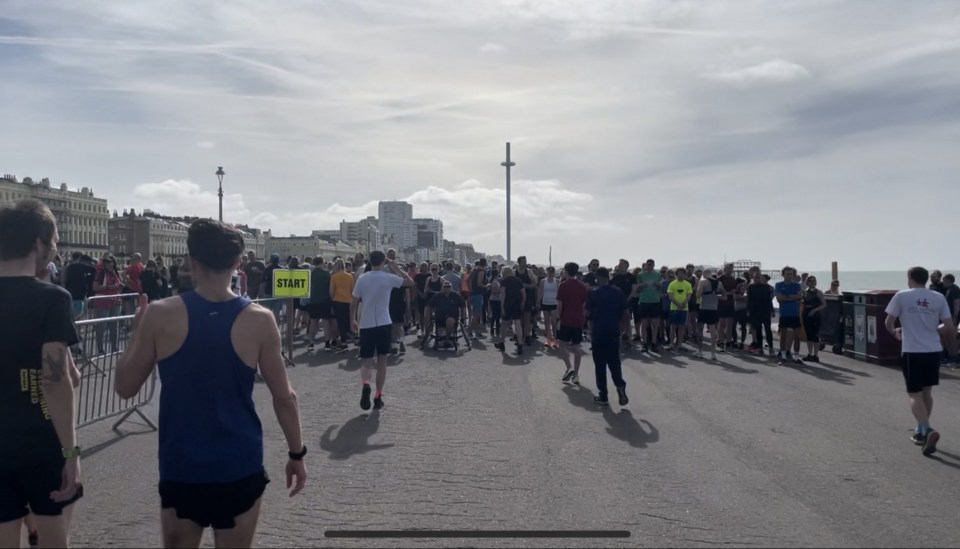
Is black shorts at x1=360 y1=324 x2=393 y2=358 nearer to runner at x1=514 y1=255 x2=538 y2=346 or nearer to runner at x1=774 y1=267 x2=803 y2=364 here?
runner at x1=514 y1=255 x2=538 y2=346

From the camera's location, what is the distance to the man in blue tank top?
309 cm

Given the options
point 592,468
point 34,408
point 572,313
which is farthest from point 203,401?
point 572,313

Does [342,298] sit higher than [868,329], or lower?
higher

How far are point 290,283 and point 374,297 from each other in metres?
6.24

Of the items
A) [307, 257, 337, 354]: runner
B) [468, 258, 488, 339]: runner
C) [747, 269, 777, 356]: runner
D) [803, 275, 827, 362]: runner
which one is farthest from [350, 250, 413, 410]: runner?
[468, 258, 488, 339]: runner

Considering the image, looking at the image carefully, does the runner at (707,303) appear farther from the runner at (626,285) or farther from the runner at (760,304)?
the runner at (626,285)

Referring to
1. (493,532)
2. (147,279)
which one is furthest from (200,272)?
(147,279)

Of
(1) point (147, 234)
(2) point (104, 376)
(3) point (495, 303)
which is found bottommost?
(2) point (104, 376)

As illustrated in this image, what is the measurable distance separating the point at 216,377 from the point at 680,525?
371 centimetres

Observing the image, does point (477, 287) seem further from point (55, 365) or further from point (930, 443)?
point (55, 365)

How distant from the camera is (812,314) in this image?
53.5 feet

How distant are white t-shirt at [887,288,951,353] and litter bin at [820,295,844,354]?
963cm

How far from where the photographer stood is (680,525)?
18.0 ft

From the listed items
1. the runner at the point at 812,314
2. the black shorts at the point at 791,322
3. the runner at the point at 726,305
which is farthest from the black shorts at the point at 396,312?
the runner at the point at 812,314
